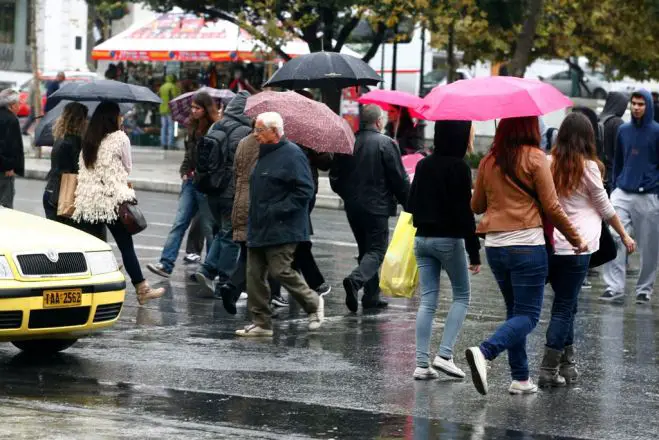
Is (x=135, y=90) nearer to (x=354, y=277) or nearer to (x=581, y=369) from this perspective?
(x=354, y=277)

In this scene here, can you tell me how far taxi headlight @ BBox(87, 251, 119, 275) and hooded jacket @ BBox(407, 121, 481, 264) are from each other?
6.76ft

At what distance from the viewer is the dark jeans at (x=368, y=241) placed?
1238 centimetres

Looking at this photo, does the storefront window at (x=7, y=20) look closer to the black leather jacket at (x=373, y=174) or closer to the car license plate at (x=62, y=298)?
the black leather jacket at (x=373, y=174)

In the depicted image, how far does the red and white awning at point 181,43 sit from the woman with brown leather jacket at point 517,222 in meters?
25.7

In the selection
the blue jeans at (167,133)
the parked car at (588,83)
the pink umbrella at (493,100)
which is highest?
the pink umbrella at (493,100)

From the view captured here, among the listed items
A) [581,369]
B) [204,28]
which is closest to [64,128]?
[581,369]

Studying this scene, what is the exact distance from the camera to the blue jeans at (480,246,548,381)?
8.76m

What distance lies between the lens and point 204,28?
36.8 meters

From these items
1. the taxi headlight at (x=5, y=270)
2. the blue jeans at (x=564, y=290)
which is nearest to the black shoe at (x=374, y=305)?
the blue jeans at (x=564, y=290)

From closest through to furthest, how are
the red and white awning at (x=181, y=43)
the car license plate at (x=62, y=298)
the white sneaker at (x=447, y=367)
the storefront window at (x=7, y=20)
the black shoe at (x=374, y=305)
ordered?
the car license plate at (x=62, y=298), the white sneaker at (x=447, y=367), the black shoe at (x=374, y=305), the red and white awning at (x=181, y=43), the storefront window at (x=7, y=20)

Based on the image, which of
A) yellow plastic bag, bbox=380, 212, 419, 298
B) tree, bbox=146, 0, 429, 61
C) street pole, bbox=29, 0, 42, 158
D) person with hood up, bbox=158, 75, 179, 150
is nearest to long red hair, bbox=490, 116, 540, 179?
yellow plastic bag, bbox=380, 212, 419, 298

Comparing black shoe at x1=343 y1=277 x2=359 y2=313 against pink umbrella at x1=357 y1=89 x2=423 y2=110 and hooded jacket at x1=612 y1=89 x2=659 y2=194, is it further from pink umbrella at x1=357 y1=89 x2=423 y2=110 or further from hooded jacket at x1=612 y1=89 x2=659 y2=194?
hooded jacket at x1=612 y1=89 x2=659 y2=194

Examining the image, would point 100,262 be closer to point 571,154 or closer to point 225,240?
point 225,240

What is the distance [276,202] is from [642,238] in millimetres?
4642
